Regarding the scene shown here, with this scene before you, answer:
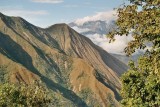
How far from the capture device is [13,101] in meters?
65.6

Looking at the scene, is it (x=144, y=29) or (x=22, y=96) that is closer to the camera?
(x=144, y=29)

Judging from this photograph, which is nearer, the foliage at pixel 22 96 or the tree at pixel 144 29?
the tree at pixel 144 29

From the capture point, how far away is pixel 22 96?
2643 inches

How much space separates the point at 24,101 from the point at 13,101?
7.02ft

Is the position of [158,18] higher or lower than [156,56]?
higher

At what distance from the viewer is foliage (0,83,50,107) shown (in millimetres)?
64206

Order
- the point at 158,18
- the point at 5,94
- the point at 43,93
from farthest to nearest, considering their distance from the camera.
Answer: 1. the point at 43,93
2. the point at 5,94
3. the point at 158,18

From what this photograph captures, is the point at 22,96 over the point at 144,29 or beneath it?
beneath

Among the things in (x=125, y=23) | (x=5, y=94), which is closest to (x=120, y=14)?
(x=125, y=23)

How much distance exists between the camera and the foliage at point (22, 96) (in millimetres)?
64206

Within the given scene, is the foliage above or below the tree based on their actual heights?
below

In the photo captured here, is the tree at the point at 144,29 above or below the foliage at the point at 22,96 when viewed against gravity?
above

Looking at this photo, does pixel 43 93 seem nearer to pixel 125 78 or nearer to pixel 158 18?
pixel 125 78

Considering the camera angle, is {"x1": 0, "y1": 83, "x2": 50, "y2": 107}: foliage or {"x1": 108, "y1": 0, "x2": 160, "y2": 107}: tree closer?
{"x1": 108, "y1": 0, "x2": 160, "y2": 107}: tree
